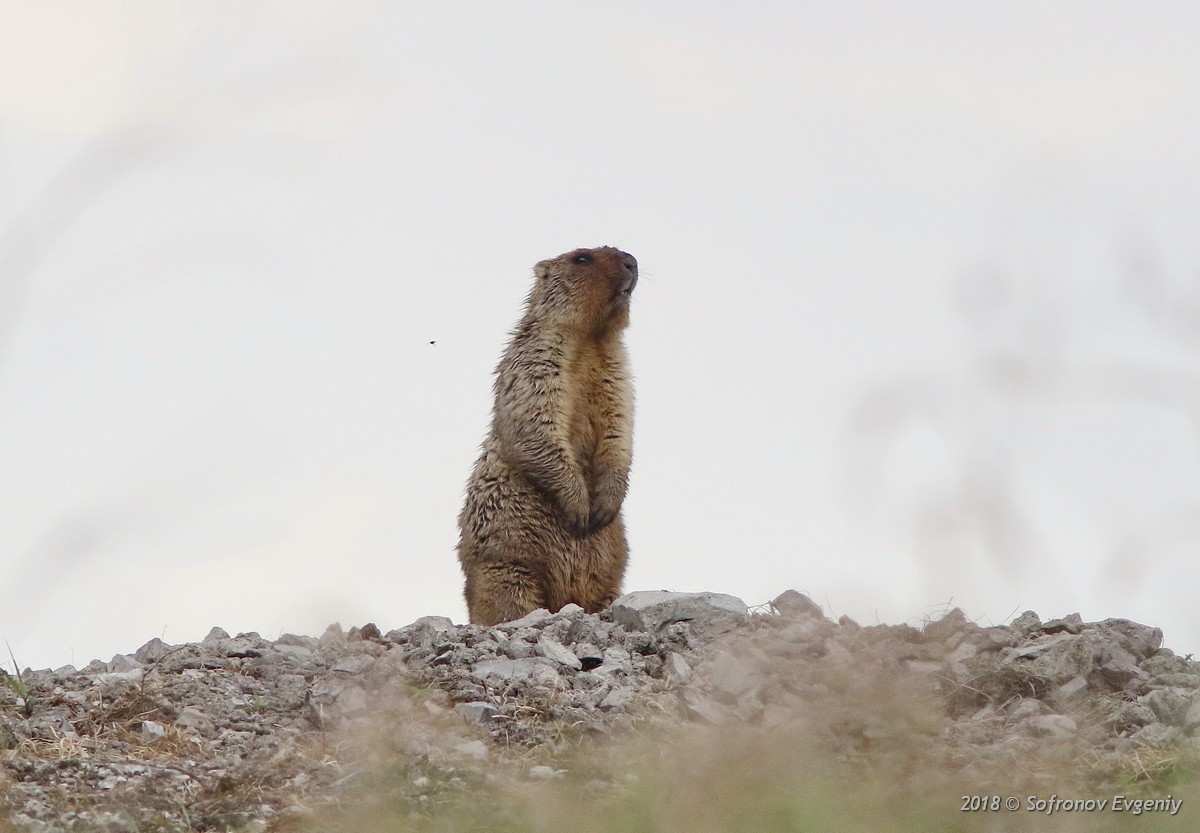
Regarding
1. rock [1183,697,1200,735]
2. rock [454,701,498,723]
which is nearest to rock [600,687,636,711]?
rock [454,701,498,723]

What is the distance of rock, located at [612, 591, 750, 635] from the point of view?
799 cm

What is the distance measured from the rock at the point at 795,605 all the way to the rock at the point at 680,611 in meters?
0.20

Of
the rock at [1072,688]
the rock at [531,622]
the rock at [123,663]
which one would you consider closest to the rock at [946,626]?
the rock at [1072,688]

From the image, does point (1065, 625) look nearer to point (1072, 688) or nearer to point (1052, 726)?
point (1072, 688)

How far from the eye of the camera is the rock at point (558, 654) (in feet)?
24.6

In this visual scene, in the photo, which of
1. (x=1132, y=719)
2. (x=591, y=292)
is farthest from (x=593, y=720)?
(x=591, y=292)

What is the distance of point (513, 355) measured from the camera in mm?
10914

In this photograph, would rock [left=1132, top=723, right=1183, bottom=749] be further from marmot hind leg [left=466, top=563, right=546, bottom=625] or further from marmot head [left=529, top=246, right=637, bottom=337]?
marmot head [left=529, top=246, right=637, bottom=337]

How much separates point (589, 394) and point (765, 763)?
7159mm

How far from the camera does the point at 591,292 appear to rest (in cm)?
1085

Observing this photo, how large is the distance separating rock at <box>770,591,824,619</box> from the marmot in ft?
7.22

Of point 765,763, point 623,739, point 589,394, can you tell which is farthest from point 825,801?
point 589,394

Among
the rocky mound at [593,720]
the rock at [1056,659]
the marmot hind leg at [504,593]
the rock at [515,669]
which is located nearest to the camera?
the rocky mound at [593,720]

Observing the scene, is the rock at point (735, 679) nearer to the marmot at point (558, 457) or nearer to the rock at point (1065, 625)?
the rock at point (1065, 625)
